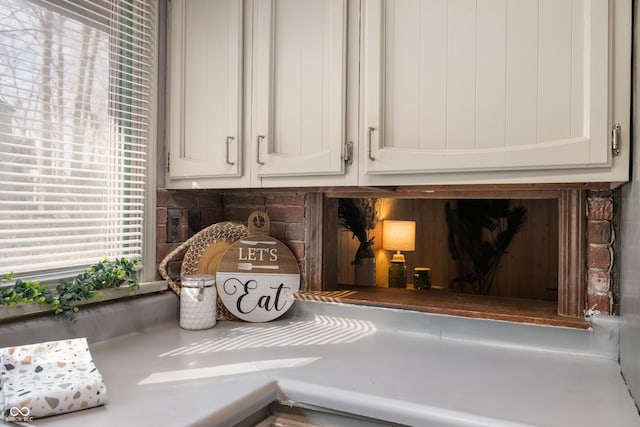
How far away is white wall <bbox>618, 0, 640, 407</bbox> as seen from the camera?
107 centimetres

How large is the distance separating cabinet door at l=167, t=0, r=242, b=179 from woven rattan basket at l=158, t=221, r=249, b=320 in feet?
0.86

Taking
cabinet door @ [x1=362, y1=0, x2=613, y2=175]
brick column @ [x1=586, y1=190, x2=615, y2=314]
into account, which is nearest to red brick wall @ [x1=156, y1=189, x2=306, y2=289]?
cabinet door @ [x1=362, y1=0, x2=613, y2=175]

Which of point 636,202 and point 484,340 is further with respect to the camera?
point 484,340

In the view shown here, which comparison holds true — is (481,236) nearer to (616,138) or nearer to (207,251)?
(616,138)

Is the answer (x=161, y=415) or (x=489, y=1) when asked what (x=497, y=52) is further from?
(x=161, y=415)

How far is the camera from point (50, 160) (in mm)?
1448

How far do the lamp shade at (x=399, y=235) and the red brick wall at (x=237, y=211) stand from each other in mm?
501

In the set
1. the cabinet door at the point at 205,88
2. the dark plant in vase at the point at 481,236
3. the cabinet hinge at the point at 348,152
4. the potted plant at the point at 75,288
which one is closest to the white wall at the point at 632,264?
the cabinet hinge at the point at 348,152

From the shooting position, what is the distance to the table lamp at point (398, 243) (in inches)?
86.0

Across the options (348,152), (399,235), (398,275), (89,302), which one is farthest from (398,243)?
(89,302)

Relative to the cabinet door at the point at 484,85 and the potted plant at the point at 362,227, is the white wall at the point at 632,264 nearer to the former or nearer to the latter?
the cabinet door at the point at 484,85

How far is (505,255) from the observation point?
218 cm


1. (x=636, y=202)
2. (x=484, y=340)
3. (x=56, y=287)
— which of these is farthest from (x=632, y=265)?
(x=56, y=287)

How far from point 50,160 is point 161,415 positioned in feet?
2.85
